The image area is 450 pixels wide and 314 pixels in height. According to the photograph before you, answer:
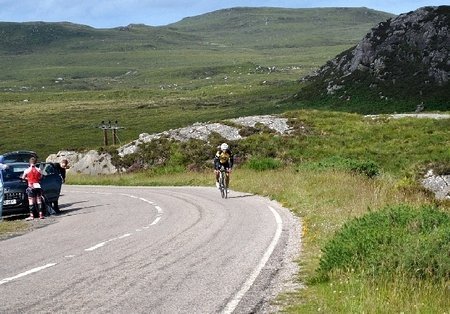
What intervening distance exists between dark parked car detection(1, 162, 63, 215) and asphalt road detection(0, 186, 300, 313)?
215 cm

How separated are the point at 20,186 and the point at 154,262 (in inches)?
497

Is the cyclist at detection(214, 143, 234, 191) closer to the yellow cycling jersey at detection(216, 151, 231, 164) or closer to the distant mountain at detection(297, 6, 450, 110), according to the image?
the yellow cycling jersey at detection(216, 151, 231, 164)

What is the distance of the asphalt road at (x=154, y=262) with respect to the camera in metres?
8.99

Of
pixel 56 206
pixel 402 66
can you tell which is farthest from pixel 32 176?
pixel 402 66

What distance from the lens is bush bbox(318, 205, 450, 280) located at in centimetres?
903

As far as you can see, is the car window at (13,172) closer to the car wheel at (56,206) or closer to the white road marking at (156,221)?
the car wheel at (56,206)

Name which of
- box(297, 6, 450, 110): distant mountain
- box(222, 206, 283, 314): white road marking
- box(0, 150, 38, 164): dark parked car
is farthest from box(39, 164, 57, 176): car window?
box(297, 6, 450, 110): distant mountain

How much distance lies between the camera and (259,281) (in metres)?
10.3

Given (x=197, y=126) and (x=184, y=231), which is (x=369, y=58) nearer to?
(x=197, y=126)

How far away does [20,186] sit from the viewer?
23.0 m

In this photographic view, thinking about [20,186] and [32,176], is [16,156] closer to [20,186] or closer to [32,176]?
[20,186]

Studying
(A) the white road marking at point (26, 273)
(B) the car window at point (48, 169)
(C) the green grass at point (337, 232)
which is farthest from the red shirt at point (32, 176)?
(A) the white road marking at point (26, 273)

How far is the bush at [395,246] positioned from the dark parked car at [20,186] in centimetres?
1468

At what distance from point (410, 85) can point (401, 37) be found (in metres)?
9.41
